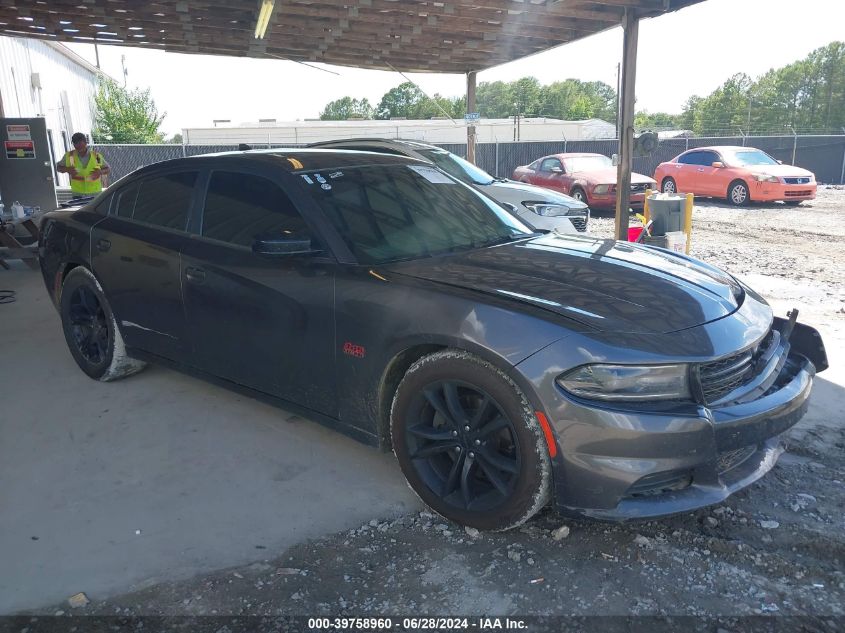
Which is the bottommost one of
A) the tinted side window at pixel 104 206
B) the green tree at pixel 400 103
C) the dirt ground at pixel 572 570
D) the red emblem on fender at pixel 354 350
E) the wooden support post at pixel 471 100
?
the dirt ground at pixel 572 570

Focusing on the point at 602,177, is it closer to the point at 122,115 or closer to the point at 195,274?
the point at 195,274

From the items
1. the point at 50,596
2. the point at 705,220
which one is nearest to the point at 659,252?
the point at 50,596

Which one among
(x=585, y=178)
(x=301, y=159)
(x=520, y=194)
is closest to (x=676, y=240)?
(x=520, y=194)

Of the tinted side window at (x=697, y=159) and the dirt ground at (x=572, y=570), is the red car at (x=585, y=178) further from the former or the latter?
the dirt ground at (x=572, y=570)

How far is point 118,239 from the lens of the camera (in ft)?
14.8

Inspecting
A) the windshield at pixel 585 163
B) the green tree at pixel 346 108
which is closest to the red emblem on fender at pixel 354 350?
the windshield at pixel 585 163

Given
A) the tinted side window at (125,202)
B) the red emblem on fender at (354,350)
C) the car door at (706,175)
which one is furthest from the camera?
the car door at (706,175)

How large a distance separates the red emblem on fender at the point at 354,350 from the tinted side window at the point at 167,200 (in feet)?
5.09

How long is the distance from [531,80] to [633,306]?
390 feet

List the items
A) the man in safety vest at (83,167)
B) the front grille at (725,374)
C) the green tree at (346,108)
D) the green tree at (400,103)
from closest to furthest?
the front grille at (725,374), the man in safety vest at (83,167), the green tree at (400,103), the green tree at (346,108)

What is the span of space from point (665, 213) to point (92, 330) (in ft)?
18.2

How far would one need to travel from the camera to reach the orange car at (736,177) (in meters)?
15.9

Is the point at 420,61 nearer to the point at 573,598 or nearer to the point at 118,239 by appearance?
the point at 118,239

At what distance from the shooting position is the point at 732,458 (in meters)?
2.82
